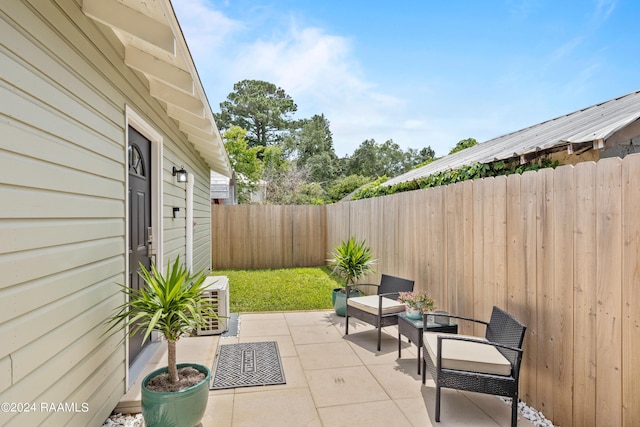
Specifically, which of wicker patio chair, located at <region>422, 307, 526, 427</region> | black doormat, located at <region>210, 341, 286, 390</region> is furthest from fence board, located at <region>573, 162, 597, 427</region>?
black doormat, located at <region>210, 341, 286, 390</region>

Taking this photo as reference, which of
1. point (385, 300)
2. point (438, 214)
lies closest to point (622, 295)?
point (438, 214)

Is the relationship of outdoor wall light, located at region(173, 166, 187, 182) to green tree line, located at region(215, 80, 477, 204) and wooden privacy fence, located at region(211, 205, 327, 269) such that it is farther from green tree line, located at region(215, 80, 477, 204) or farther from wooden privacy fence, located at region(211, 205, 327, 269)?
green tree line, located at region(215, 80, 477, 204)

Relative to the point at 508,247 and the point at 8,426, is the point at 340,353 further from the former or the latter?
the point at 8,426

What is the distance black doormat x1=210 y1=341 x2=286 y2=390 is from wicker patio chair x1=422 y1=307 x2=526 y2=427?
140 centimetres

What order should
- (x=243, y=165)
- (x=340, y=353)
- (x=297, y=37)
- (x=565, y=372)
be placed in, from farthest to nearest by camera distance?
(x=243, y=165) < (x=297, y=37) < (x=340, y=353) < (x=565, y=372)

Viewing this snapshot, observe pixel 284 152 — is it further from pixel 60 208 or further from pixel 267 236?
pixel 60 208

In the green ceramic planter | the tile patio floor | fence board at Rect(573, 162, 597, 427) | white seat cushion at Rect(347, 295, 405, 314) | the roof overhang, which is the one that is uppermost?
the roof overhang

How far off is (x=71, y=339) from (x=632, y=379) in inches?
121

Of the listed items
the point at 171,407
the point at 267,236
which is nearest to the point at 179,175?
the point at 171,407

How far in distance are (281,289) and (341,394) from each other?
4091mm

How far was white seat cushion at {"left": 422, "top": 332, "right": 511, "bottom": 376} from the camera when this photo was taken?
7.91 ft

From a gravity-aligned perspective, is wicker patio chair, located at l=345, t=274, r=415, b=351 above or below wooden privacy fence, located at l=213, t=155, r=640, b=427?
below

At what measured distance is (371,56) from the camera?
8.19m

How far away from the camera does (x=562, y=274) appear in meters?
2.38
